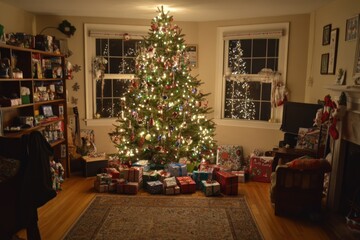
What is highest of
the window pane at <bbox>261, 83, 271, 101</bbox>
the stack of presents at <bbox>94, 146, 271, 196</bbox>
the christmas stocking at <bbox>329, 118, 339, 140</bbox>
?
the window pane at <bbox>261, 83, 271, 101</bbox>

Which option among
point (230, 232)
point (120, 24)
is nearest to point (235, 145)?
point (230, 232)

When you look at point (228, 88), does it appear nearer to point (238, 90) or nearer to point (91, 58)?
point (238, 90)

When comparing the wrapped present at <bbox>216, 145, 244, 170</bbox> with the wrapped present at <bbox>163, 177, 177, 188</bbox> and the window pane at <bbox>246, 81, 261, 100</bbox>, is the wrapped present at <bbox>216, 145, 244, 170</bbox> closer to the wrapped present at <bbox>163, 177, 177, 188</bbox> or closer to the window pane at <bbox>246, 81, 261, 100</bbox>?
the window pane at <bbox>246, 81, 261, 100</bbox>

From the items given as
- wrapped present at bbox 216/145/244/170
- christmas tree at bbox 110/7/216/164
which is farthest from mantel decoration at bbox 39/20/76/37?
wrapped present at bbox 216/145/244/170

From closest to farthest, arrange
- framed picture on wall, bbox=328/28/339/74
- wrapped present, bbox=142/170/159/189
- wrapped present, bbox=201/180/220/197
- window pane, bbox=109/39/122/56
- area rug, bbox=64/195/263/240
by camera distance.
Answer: area rug, bbox=64/195/263/240 < framed picture on wall, bbox=328/28/339/74 < wrapped present, bbox=201/180/220/197 < wrapped present, bbox=142/170/159/189 < window pane, bbox=109/39/122/56

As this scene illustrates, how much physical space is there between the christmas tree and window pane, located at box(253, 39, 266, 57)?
128cm

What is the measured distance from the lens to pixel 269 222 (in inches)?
121

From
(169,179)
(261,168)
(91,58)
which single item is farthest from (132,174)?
(91,58)

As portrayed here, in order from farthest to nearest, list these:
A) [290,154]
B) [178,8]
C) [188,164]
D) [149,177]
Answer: [188,164] → [178,8] → [149,177] → [290,154]

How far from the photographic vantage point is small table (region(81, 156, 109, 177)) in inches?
170

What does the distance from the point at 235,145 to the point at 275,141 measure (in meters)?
0.62

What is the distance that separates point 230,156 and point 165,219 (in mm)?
2012

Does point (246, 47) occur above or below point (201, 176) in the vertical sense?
Answer: above

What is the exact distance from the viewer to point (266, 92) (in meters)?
4.86
